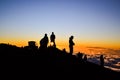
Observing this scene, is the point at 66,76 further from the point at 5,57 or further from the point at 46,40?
the point at 46,40

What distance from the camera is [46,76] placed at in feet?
77.6

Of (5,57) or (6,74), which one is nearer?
(6,74)

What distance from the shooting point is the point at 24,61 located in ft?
84.7

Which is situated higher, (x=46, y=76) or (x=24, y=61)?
(x=24, y=61)

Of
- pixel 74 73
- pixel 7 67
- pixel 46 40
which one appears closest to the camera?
pixel 7 67

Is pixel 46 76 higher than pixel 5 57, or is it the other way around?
pixel 5 57

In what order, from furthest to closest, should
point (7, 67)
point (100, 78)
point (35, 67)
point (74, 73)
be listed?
point (100, 78)
point (74, 73)
point (35, 67)
point (7, 67)

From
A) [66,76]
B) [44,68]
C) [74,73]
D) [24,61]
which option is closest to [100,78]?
[74,73]

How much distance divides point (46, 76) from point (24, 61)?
4.13m

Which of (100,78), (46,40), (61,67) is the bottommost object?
(100,78)

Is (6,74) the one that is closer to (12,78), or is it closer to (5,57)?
(12,78)

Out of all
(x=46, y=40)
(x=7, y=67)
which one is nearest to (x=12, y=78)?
(x=7, y=67)

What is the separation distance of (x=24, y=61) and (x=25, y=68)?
2.41m

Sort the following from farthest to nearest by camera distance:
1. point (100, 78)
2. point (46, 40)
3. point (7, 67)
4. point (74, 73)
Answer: point (46, 40), point (100, 78), point (74, 73), point (7, 67)
